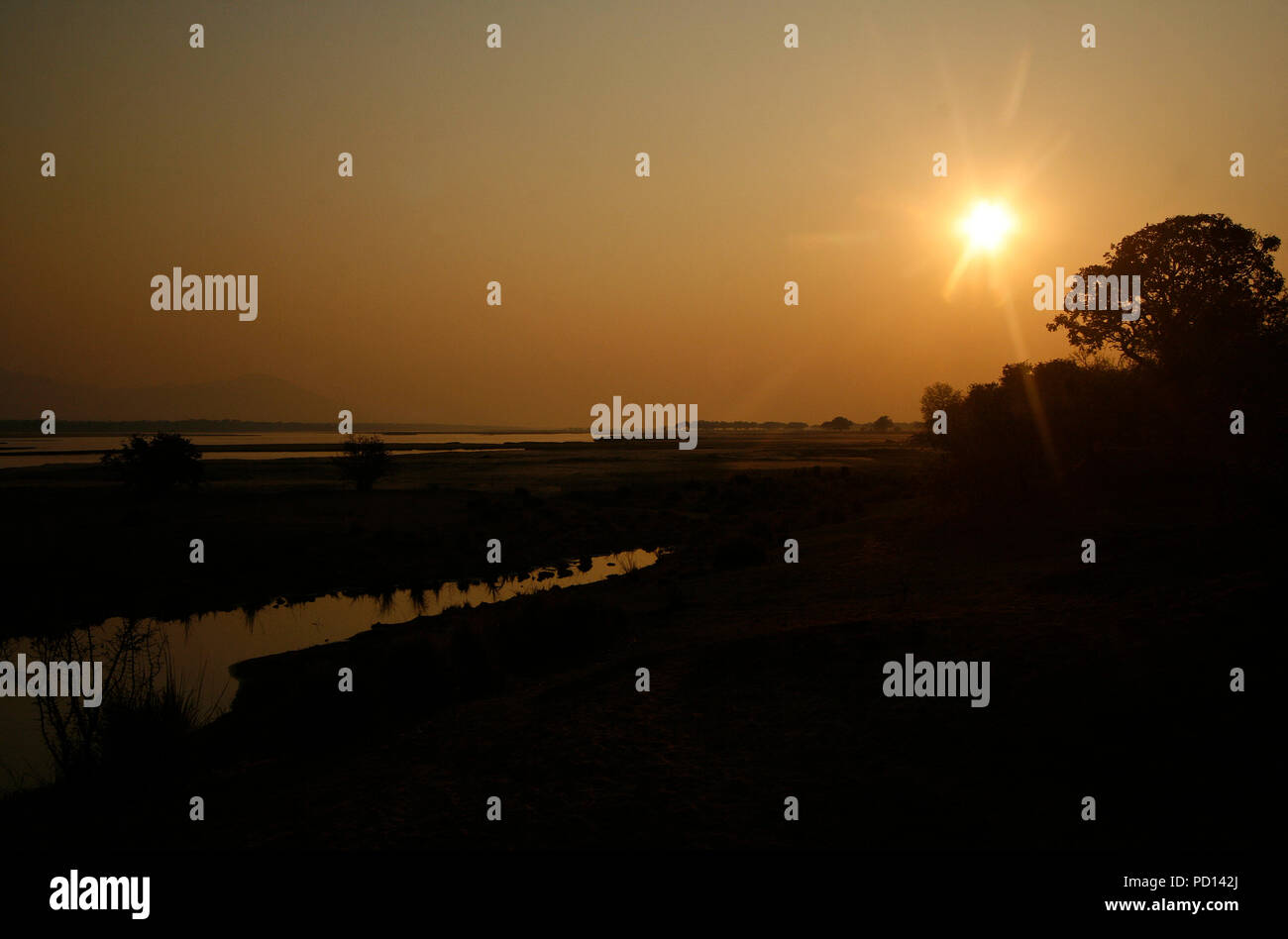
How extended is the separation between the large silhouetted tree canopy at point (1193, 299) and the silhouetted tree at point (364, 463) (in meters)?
33.7

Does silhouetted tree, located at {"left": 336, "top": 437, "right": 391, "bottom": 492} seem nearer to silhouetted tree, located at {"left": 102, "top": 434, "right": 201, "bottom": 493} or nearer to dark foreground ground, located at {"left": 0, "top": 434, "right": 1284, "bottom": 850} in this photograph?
silhouetted tree, located at {"left": 102, "top": 434, "right": 201, "bottom": 493}

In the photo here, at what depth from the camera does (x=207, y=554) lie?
25.1 meters

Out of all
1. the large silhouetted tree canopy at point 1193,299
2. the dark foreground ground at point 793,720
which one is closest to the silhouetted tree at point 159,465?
the dark foreground ground at point 793,720

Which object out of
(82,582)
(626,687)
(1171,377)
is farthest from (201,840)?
(1171,377)

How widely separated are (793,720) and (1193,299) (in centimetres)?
2129

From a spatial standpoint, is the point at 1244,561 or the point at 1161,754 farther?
the point at 1244,561

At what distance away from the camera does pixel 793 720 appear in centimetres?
832

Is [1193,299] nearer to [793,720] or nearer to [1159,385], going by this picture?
[1159,385]

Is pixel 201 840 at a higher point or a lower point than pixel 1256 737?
lower

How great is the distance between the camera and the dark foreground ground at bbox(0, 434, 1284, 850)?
612cm
